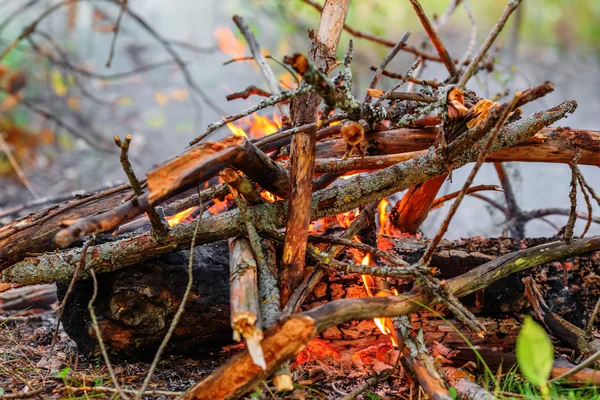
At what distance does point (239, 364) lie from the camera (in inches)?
50.1

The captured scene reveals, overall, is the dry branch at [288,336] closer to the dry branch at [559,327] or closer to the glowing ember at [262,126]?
the dry branch at [559,327]

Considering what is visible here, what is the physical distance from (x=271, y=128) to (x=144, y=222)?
100 cm

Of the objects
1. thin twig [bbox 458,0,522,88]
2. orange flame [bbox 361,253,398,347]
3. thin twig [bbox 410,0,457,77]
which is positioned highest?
thin twig [bbox 410,0,457,77]

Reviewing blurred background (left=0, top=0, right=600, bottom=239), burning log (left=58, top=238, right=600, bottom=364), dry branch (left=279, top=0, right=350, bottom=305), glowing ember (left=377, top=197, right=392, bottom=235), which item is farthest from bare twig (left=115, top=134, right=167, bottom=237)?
blurred background (left=0, top=0, right=600, bottom=239)

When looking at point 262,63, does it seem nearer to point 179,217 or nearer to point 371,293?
point 179,217

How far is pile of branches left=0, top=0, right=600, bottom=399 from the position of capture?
1273mm

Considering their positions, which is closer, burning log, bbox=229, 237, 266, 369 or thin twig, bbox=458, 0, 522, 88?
burning log, bbox=229, 237, 266, 369

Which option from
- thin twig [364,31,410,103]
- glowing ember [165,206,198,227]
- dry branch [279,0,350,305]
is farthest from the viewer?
glowing ember [165,206,198,227]

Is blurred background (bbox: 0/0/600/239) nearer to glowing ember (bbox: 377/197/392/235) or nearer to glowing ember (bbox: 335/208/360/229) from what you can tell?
glowing ember (bbox: 377/197/392/235)

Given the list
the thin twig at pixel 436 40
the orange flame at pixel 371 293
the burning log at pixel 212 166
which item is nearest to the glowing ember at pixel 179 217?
the burning log at pixel 212 166

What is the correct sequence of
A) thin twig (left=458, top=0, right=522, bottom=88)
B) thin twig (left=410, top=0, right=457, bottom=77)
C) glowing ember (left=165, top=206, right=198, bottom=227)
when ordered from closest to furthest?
thin twig (left=458, top=0, right=522, bottom=88) → glowing ember (left=165, top=206, right=198, bottom=227) → thin twig (left=410, top=0, right=457, bottom=77)

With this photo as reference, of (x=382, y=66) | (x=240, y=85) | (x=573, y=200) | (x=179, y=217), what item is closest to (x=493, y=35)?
(x=382, y=66)

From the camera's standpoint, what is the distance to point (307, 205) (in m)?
1.67

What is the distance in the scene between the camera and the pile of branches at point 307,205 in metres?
1.27
